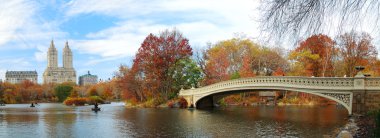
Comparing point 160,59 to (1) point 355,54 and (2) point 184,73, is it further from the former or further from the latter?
(1) point 355,54

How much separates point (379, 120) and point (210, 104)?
34.4 m

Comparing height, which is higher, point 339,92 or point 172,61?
point 172,61

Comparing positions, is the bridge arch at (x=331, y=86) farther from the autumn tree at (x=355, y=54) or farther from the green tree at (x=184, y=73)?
the autumn tree at (x=355, y=54)

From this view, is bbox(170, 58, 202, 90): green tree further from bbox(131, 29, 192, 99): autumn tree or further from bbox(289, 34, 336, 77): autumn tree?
bbox(289, 34, 336, 77): autumn tree

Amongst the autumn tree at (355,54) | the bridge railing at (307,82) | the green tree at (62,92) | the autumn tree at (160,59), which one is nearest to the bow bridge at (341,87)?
the bridge railing at (307,82)

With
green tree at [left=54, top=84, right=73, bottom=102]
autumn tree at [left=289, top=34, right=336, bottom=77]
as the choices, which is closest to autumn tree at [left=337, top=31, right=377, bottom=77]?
autumn tree at [left=289, top=34, right=336, bottom=77]

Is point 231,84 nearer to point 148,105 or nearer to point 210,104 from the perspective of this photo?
point 210,104

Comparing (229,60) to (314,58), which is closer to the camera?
(314,58)

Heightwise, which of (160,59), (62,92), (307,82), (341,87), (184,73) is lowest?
(62,92)

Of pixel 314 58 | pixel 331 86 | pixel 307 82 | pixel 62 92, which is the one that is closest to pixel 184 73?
pixel 314 58

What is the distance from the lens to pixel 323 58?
49.2m

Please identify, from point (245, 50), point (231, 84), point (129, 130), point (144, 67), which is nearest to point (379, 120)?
point (129, 130)

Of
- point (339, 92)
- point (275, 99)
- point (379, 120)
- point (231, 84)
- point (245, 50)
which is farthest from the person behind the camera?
point (245, 50)

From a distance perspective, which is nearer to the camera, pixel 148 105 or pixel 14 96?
pixel 148 105
